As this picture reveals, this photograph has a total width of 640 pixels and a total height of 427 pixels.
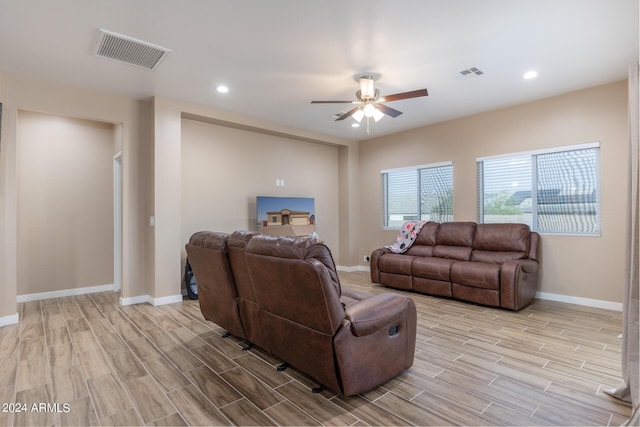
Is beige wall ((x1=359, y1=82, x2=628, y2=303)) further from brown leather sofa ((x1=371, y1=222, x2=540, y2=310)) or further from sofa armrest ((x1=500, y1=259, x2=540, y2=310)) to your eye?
sofa armrest ((x1=500, y1=259, x2=540, y2=310))

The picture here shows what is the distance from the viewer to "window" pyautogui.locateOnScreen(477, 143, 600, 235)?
422 cm

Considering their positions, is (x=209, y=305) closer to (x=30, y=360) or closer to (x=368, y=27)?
(x=30, y=360)

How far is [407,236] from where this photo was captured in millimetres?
5605

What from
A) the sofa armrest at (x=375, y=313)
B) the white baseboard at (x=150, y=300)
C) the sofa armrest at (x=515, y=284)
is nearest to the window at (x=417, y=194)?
the sofa armrest at (x=515, y=284)

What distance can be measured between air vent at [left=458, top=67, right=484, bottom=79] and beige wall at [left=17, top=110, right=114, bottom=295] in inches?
207

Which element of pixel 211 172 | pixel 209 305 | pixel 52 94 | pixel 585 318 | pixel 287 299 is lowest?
pixel 585 318

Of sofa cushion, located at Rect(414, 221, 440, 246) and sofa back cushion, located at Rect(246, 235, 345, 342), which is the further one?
sofa cushion, located at Rect(414, 221, 440, 246)

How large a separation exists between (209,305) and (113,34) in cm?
258

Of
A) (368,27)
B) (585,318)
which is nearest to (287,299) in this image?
(368,27)

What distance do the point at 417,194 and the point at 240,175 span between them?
329 cm

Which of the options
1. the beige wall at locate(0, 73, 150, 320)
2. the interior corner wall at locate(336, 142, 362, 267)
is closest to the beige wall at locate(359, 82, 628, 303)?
the interior corner wall at locate(336, 142, 362, 267)

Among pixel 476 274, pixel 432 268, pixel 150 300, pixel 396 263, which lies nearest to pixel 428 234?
pixel 396 263

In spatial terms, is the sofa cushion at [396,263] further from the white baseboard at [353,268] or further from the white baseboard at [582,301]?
the white baseboard at [582,301]

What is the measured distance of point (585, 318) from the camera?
12.0 feet
